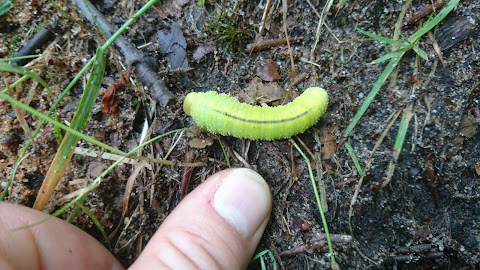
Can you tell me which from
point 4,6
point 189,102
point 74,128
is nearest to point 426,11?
point 189,102

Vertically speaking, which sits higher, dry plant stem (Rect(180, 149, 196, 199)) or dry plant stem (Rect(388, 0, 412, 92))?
dry plant stem (Rect(388, 0, 412, 92))

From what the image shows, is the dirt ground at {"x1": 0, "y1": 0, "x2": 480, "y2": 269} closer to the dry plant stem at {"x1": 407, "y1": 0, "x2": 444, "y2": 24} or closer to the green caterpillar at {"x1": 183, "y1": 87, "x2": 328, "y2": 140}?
the dry plant stem at {"x1": 407, "y1": 0, "x2": 444, "y2": 24}

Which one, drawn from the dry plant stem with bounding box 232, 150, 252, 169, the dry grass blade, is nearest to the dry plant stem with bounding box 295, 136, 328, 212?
the dry plant stem with bounding box 232, 150, 252, 169

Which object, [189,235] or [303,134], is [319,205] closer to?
[303,134]

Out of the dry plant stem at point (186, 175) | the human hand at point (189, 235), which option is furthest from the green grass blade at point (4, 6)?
the dry plant stem at point (186, 175)

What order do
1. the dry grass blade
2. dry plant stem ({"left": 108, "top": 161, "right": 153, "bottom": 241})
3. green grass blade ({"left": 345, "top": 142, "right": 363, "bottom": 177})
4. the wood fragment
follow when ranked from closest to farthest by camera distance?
the dry grass blade < green grass blade ({"left": 345, "top": 142, "right": 363, "bottom": 177}) < dry plant stem ({"left": 108, "top": 161, "right": 153, "bottom": 241}) < the wood fragment

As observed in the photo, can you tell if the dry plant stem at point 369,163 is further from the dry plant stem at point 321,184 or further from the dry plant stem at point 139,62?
the dry plant stem at point 139,62

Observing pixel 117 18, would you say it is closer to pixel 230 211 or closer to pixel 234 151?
pixel 234 151
